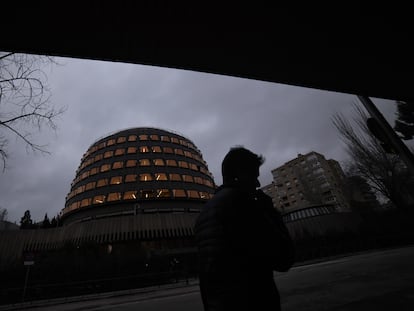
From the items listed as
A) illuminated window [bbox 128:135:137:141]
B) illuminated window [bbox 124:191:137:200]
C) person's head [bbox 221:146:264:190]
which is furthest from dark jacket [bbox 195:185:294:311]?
illuminated window [bbox 128:135:137:141]

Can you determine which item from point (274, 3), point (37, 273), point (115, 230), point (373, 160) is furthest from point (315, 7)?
point (115, 230)

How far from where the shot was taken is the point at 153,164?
44.2 m

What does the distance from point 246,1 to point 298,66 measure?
6.26 ft

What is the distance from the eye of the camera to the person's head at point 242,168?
5.80ft

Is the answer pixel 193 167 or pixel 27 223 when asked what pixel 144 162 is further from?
pixel 27 223

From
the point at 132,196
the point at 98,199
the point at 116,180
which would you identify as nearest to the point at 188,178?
the point at 132,196

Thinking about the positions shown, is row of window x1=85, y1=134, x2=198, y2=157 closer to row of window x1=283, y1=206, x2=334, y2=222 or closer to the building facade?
the building facade

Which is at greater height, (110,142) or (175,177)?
(110,142)

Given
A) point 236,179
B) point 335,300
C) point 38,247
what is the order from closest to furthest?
point 236,179
point 335,300
point 38,247

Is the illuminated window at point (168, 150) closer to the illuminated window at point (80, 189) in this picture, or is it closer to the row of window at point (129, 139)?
the row of window at point (129, 139)

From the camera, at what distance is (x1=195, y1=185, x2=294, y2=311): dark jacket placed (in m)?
1.41

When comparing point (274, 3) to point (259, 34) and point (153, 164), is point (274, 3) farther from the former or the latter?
point (153, 164)

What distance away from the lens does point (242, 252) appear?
1.46 meters

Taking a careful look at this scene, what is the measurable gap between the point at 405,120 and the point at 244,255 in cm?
2668
